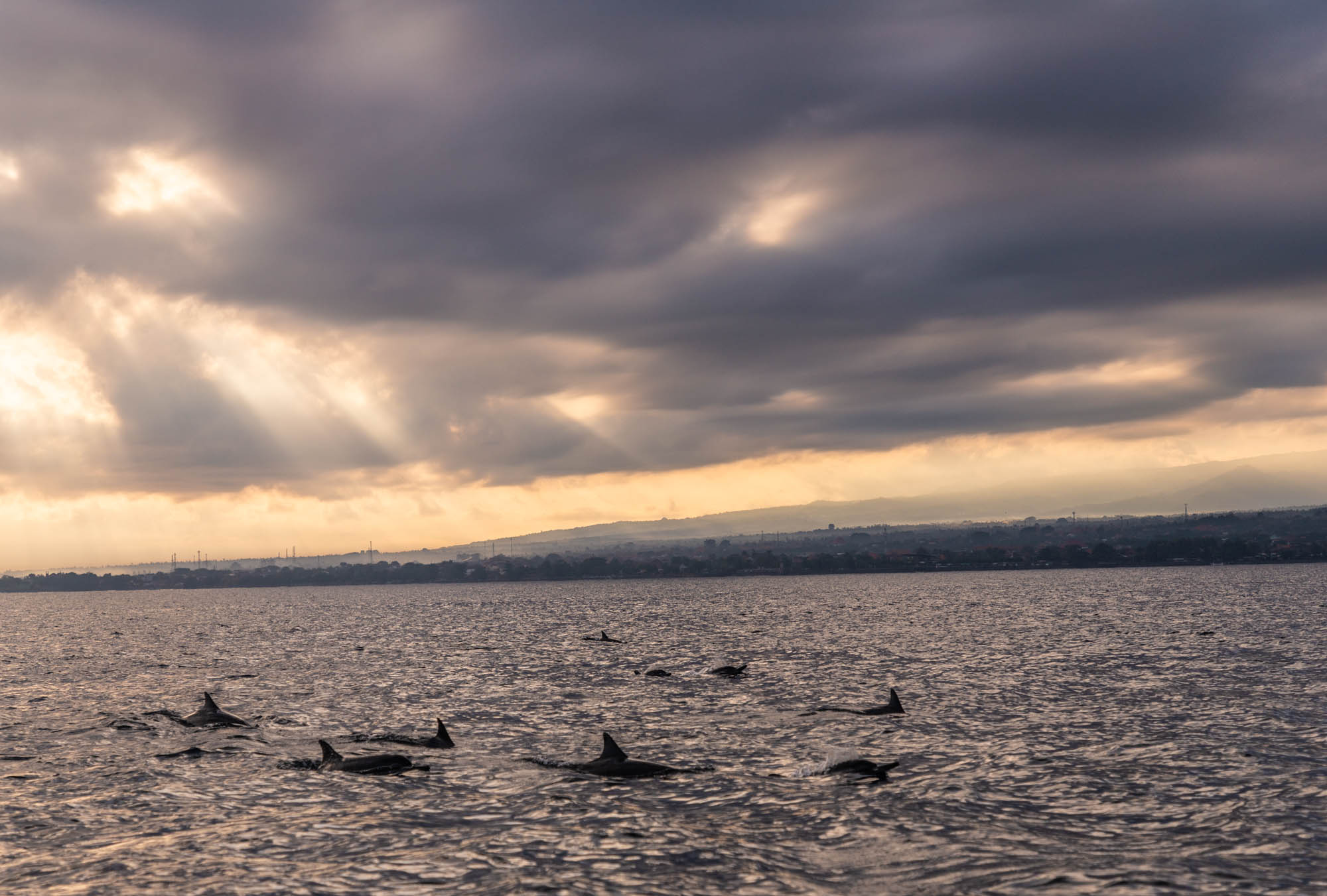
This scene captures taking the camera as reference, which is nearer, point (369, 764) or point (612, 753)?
point (612, 753)

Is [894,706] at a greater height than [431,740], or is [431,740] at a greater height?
[431,740]

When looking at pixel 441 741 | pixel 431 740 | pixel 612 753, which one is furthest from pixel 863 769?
pixel 431 740

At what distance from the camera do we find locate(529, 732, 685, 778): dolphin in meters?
35.0

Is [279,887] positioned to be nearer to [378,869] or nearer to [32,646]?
[378,869]

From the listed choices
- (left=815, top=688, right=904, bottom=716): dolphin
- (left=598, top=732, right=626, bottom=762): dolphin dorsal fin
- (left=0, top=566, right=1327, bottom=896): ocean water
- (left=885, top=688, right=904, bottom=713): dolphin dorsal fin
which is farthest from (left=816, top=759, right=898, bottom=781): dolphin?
(left=885, top=688, right=904, bottom=713): dolphin dorsal fin

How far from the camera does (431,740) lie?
1671 inches

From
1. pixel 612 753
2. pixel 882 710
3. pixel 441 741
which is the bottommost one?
pixel 882 710

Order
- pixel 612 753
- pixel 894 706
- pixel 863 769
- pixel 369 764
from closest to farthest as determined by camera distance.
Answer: pixel 863 769
pixel 612 753
pixel 369 764
pixel 894 706

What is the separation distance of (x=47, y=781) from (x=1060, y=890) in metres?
33.1

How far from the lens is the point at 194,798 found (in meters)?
32.8

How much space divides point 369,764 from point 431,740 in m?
5.18

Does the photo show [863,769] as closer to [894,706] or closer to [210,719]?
[894,706]

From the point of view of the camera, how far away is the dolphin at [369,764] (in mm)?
36750

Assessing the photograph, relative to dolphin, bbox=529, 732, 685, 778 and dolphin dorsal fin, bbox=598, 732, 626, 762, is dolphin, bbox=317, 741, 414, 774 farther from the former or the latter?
dolphin dorsal fin, bbox=598, 732, 626, 762
